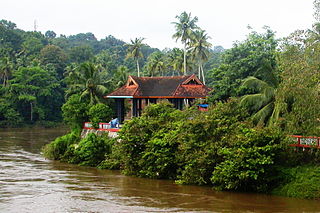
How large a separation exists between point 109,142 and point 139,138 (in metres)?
4.60

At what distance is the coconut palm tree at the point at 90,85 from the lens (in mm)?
33875

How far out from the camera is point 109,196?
1830 cm

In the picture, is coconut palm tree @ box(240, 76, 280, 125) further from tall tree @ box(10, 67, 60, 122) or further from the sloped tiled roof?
tall tree @ box(10, 67, 60, 122)

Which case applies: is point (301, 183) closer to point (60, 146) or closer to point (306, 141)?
point (306, 141)

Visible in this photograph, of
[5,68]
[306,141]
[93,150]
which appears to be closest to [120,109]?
[93,150]

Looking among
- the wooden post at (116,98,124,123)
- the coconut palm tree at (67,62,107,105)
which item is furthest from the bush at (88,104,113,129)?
the coconut palm tree at (67,62,107,105)

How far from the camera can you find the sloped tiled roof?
29.7m

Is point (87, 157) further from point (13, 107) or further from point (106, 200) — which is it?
point (13, 107)

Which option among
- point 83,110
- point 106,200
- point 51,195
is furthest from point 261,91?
point 83,110

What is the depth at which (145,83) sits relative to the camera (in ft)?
102

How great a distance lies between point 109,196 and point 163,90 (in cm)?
1316

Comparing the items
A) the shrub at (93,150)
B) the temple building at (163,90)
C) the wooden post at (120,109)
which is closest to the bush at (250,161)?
the shrub at (93,150)

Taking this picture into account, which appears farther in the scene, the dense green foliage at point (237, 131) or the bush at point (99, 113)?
the bush at point (99, 113)

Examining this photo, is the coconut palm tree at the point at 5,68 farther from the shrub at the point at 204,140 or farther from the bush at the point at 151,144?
the shrub at the point at 204,140
